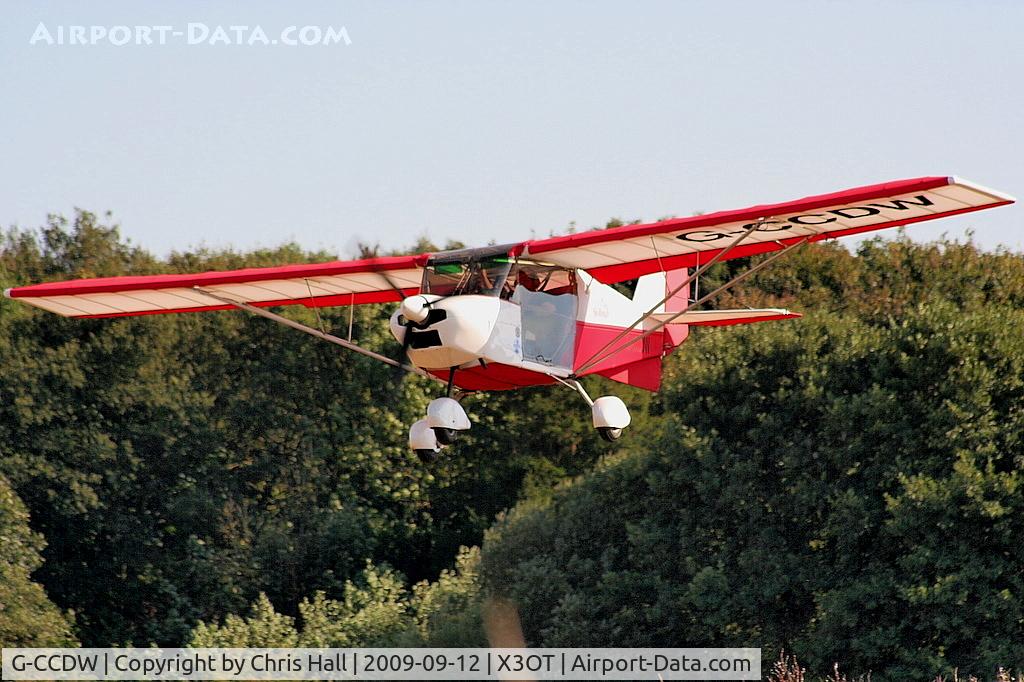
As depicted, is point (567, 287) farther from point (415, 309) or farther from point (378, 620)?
point (378, 620)

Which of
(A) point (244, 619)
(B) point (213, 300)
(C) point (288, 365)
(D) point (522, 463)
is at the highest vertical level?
(B) point (213, 300)

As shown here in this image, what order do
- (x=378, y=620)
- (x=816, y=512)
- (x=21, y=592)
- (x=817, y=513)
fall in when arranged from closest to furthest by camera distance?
1. (x=817, y=513)
2. (x=816, y=512)
3. (x=378, y=620)
4. (x=21, y=592)

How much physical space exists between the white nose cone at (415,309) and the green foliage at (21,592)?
2115cm

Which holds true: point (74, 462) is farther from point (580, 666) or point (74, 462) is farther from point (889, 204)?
point (889, 204)

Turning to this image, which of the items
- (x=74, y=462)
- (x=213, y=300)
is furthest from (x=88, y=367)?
(x=213, y=300)

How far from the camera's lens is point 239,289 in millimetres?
17188

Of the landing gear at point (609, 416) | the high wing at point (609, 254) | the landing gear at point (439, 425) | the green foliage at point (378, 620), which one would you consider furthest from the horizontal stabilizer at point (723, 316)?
the green foliage at point (378, 620)

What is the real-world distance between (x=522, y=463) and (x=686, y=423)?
967 cm

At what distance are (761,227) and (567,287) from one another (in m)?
2.03

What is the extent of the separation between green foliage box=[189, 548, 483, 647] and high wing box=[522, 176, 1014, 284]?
567 inches

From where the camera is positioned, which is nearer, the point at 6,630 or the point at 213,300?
the point at 213,300

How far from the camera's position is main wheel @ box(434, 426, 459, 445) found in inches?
529

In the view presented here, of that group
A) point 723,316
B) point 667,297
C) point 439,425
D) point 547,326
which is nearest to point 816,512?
point 723,316

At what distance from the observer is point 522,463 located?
36.3 meters
